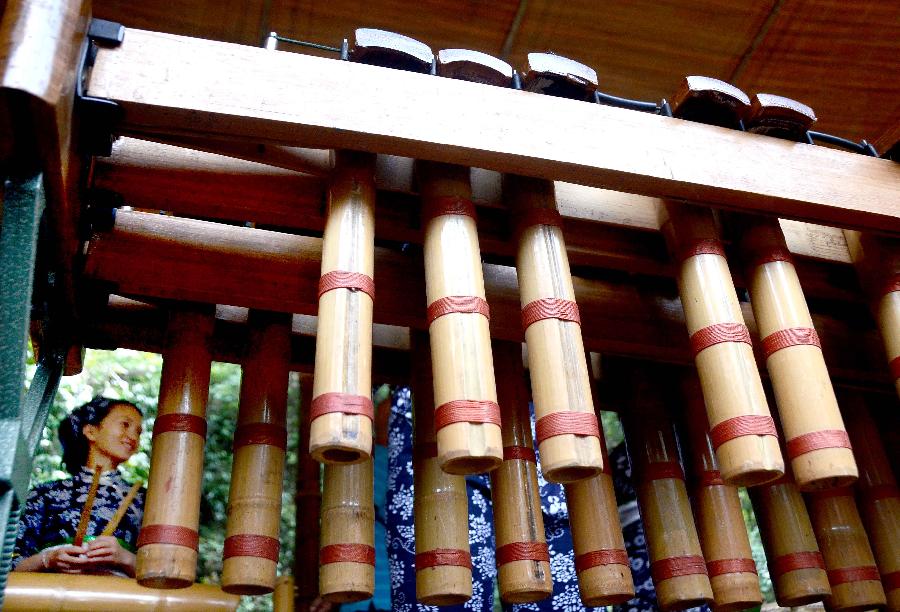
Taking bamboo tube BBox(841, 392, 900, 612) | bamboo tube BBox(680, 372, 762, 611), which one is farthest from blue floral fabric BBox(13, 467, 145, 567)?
bamboo tube BBox(841, 392, 900, 612)

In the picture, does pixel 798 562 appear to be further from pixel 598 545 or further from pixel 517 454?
pixel 517 454

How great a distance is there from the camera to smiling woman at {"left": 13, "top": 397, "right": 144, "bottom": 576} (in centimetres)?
263

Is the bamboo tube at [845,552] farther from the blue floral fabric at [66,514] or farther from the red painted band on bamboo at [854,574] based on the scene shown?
the blue floral fabric at [66,514]

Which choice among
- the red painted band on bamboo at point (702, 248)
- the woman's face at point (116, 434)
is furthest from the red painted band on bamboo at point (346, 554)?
the red painted band on bamboo at point (702, 248)

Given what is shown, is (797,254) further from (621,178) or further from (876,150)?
(621,178)

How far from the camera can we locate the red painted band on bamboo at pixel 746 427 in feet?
6.76

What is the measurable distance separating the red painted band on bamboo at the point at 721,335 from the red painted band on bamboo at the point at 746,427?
21 cm

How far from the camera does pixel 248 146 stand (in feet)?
7.32

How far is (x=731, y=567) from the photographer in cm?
249

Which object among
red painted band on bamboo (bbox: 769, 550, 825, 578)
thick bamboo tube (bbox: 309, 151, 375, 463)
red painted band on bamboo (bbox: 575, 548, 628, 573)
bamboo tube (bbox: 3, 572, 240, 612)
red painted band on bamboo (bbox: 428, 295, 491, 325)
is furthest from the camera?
red painted band on bamboo (bbox: 769, 550, 825, 578)

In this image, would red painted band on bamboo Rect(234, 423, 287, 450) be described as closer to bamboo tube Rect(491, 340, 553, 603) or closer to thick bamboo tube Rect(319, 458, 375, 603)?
thick bamboo tube Rect(319, 458, 375, 603)

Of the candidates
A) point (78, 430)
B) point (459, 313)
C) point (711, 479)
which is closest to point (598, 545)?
point (711, 479)

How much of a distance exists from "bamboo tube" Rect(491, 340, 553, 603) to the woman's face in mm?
1271

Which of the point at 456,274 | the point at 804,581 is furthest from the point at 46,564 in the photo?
the point at 804,581
